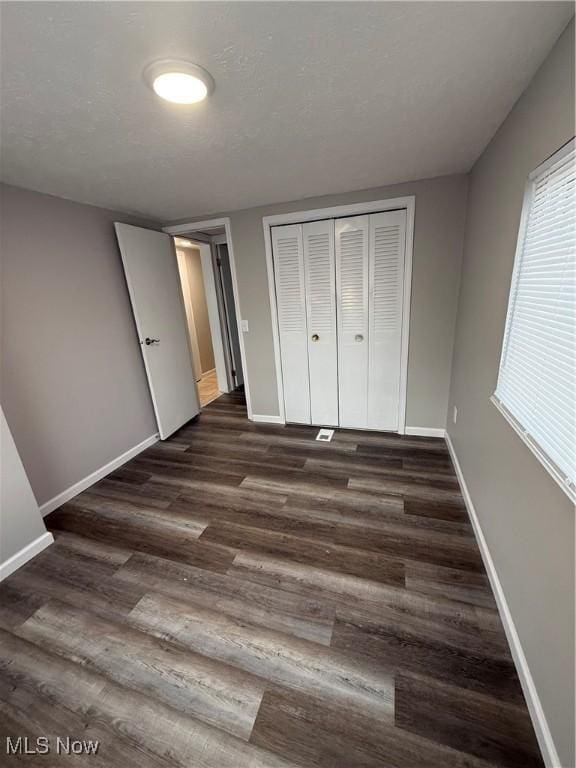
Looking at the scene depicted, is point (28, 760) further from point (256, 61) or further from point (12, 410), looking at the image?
point (256, 61)

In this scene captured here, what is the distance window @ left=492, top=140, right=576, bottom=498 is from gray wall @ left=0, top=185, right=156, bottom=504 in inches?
112

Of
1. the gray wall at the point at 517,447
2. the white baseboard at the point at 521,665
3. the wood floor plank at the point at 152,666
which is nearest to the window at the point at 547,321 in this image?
the gray wall at the point at 517,447

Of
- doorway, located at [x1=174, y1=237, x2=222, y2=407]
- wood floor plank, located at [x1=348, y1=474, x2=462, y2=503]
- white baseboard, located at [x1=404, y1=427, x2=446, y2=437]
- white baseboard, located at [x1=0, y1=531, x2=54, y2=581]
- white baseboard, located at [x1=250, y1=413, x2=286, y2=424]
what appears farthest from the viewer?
doorway, located at [x1=174, y1=237, x2=222, y2=407]

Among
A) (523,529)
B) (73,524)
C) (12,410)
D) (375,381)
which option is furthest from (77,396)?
(523,529)

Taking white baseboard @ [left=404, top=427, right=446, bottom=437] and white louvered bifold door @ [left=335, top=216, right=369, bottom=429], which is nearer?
white louvered bifold door @ [left=335, top=216, right=369, bottom=429]

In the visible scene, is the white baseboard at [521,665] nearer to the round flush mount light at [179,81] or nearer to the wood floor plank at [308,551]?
the wood floor plank at [308,551]

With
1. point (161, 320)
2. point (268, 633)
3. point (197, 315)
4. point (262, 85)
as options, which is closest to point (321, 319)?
point (161, 320)

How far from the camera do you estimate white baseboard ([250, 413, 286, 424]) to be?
3424 mm

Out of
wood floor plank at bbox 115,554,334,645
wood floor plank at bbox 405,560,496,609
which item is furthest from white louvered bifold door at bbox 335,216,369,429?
wood floor plank at bbox 115,554,334,645

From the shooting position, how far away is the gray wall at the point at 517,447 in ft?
3.04

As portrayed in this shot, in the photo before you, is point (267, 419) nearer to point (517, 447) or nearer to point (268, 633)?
point (268, 633)

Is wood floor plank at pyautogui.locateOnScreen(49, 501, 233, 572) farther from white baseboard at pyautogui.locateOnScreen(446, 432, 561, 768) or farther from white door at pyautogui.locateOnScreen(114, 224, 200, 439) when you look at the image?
white baseboard at pyautogui.locateOnScreen(446, 432, 561, 768)

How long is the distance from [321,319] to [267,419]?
1.28 m

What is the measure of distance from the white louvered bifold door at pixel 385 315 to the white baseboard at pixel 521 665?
Answer: 1.33m
